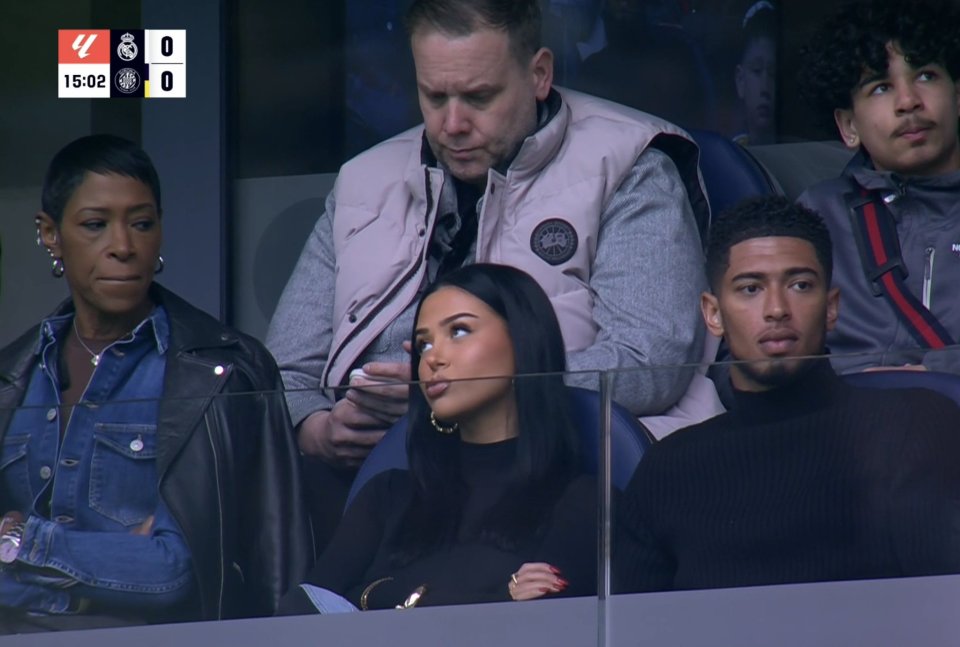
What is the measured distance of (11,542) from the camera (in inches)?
116

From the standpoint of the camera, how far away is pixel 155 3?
518 cm

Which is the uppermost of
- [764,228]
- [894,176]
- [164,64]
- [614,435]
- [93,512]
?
[164,64]

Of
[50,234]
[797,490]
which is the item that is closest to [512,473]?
[797,490]

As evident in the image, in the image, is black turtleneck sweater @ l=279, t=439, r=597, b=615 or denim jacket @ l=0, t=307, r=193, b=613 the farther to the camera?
denim jacket @ l=0, t=307, r=193, b=613

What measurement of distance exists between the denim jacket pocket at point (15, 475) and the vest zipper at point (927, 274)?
178 centimetres

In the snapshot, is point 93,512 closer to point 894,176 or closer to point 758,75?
point 894,176

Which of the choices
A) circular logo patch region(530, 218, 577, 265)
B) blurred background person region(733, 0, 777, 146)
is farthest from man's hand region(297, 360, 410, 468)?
blurred background person region(733, 0, 777, 146)

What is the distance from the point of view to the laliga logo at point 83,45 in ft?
17.3

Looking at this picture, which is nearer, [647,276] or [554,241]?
[647,276]

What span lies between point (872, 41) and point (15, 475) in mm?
1993

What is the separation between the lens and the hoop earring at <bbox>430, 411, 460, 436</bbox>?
2.82 meters

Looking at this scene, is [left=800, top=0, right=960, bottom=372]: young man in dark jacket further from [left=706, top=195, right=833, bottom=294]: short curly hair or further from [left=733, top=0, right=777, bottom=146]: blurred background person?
[left=733, top=0, right=777, bottom=146]: blurred background person

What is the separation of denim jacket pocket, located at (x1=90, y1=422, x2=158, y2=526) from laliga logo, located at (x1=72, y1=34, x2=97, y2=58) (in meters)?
2.60

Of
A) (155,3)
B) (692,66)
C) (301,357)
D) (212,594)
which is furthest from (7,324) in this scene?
(212,594)
